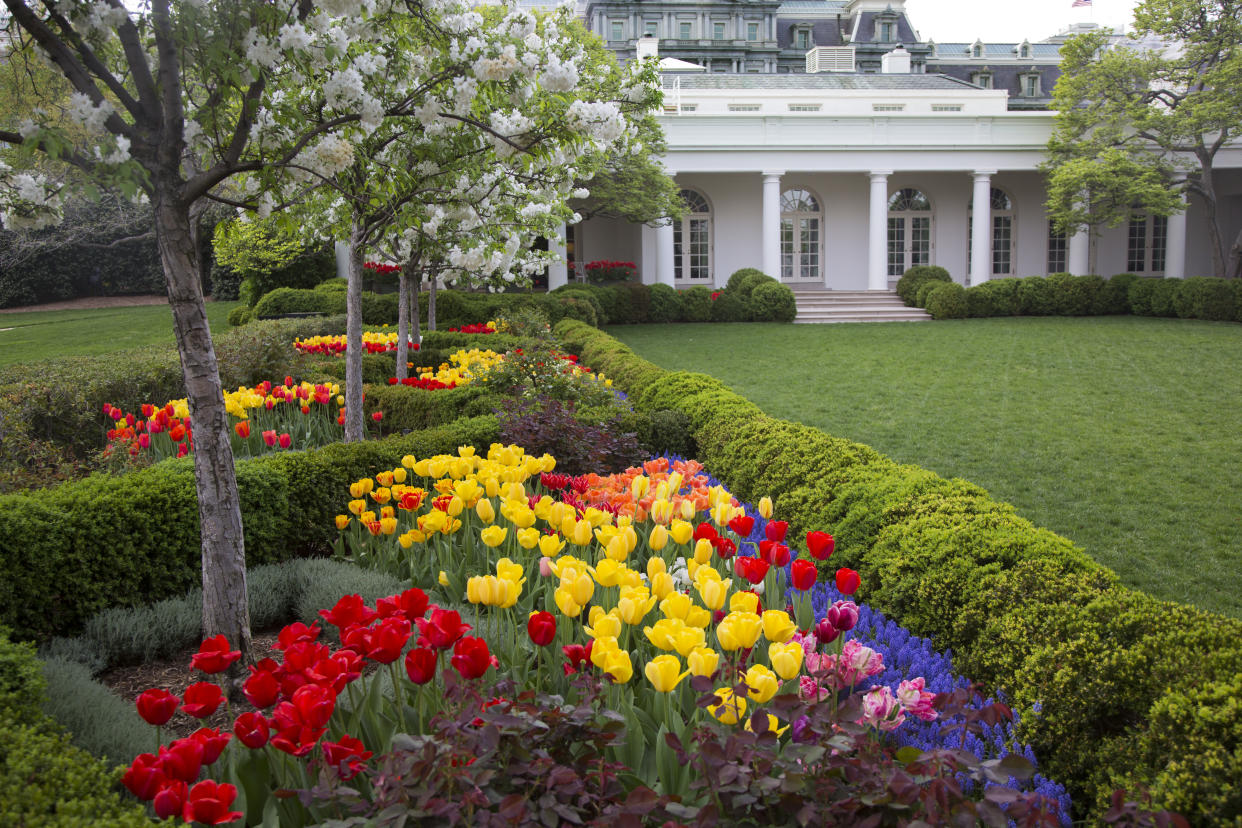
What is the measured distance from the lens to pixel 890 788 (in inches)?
63.0

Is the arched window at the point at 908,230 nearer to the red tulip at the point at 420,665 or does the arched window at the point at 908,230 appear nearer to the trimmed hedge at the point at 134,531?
the trimmed hedge at the point at 134,531

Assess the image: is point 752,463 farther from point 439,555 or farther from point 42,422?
point 42,422

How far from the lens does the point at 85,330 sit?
61.0 feet

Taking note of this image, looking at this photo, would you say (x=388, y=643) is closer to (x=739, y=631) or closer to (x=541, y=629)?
(x=541, y=629)

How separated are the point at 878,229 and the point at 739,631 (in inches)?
924

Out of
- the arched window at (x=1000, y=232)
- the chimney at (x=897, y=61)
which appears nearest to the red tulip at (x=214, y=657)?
the arched window at (x=1000, y=232)

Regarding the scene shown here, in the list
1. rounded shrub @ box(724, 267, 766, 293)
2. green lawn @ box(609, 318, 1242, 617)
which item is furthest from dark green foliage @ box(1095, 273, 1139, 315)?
rounded shrub @ box(724, 267, 766, 293)

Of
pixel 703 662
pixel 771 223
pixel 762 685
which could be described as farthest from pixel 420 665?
pixel 771 223

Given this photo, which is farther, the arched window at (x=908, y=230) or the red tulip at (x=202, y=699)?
the arched window at (x=908, y=230)

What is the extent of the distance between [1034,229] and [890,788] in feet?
96.7

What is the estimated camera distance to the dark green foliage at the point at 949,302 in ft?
69.7

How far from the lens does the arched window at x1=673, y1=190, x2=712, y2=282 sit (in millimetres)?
26734

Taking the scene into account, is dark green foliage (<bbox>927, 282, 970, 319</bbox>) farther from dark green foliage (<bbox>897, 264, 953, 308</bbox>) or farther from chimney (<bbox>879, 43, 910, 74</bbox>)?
chimney (<bbox>879, 43, 910, 74</bbox>)

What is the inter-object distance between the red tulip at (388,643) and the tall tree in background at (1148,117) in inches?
931
